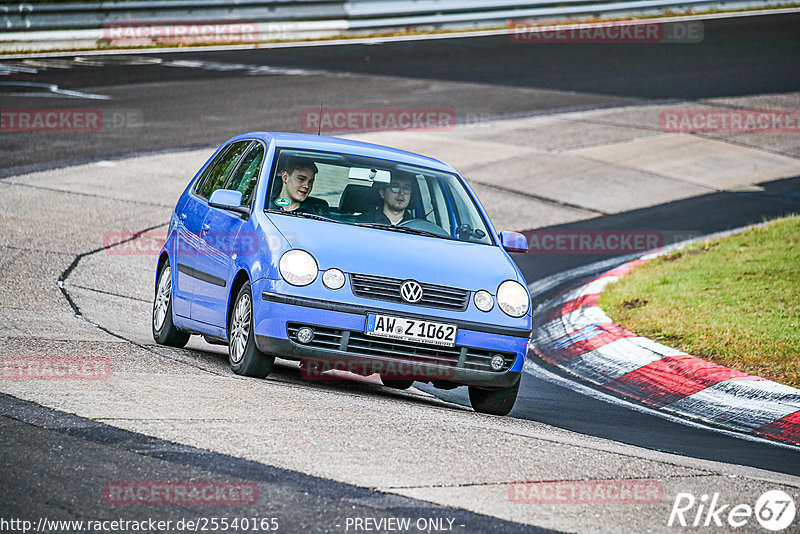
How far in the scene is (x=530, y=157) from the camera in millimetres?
18203

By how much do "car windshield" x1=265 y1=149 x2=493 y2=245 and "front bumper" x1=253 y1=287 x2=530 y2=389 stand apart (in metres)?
0.96

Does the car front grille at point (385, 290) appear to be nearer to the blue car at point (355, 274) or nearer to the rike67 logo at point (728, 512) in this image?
the blue car at point (355, 274)

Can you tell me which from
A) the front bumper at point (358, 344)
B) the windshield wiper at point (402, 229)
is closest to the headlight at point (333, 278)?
the front bumper at point (358, 344)

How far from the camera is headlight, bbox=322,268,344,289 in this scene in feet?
22.7

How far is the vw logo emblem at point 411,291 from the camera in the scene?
6.96m

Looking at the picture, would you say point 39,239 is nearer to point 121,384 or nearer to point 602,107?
point 121,384

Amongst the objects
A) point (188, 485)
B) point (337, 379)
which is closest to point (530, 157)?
point (337, 379)

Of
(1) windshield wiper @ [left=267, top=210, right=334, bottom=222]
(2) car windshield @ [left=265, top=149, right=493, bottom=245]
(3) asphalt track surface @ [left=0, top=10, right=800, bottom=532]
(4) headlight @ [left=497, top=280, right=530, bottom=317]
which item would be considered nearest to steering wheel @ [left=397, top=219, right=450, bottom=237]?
(2) car windshield @ [left=265, top=149, right=493, bottom=245]

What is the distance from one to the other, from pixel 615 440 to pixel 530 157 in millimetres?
11670

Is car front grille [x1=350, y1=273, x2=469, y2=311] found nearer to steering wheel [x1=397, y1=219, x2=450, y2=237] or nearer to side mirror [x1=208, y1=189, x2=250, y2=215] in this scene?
steering wheel [x1=397, y1=219, x2=450, y2=237]

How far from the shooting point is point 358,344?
694cm

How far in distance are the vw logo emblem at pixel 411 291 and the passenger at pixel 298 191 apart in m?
1.06

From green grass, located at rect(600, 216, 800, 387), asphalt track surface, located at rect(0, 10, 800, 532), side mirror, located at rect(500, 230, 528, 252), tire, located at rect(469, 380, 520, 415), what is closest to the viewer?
asphalt track surface, located at rect(0, 10, 800, 532)

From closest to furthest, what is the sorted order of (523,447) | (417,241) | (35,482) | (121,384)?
(35,482)
(523,447)
(121,384)
(417,241)
